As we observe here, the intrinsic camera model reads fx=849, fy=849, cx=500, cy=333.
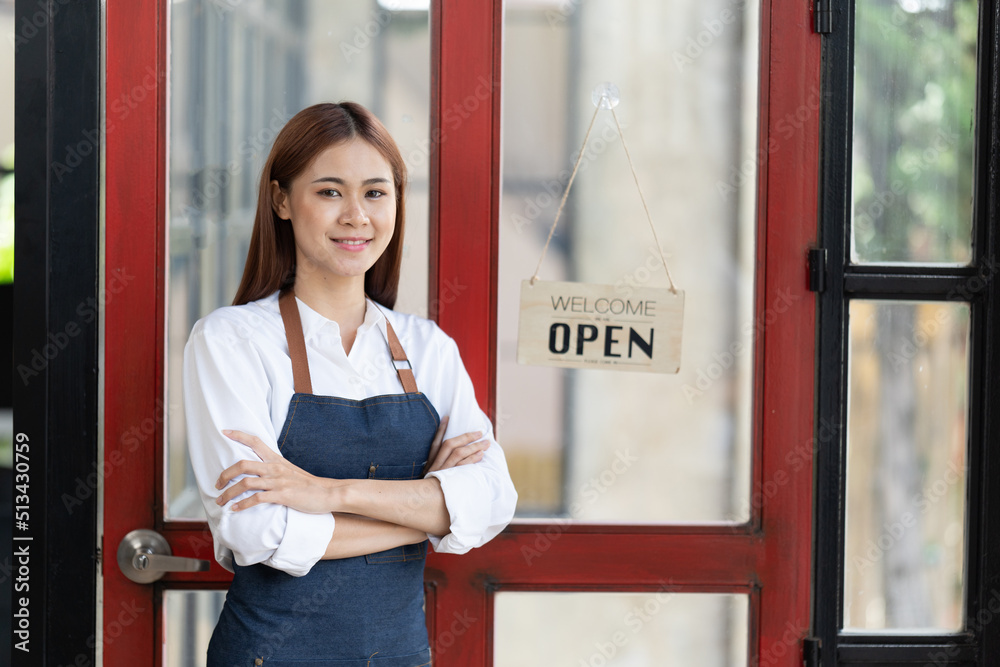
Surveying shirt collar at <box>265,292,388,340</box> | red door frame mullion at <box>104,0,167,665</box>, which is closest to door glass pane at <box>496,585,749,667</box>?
shirt collar at <box>265,292,388,340</box>

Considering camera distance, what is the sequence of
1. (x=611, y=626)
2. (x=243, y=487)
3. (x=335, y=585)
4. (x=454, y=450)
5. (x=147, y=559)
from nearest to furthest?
(x=243, y=487) < (x=335, y=585) < (x=454, y=450) < (x=147, y=559) < (x=611, y=626)

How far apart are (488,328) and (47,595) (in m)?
1.09

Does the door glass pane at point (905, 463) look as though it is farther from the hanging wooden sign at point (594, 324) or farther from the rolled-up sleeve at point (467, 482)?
the rolled-up sleeve at point (467, 482)

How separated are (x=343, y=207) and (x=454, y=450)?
1.62 ft

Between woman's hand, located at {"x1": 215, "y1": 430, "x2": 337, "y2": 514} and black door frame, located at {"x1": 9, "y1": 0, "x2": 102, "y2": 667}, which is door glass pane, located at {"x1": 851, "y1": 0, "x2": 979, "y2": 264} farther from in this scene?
black door frame, located at {"x1": 9, "y1": 0, "x2": 102, "y2": 667}

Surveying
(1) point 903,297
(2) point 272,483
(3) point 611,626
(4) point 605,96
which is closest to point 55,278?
(2) point 272,483

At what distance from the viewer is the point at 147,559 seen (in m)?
1.79

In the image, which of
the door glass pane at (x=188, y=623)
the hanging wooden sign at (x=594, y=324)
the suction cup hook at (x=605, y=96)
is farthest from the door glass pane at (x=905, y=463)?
the door glass pane at (x=188, y=623)

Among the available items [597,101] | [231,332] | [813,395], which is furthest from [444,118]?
[813,395]

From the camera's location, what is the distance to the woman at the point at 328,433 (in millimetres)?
1411

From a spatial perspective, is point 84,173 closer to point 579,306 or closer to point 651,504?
point 579,306

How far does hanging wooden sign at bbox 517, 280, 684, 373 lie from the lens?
1.87 m

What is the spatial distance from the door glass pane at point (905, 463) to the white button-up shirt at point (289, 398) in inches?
33.7

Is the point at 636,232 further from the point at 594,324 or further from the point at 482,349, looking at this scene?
the point at 482,349
